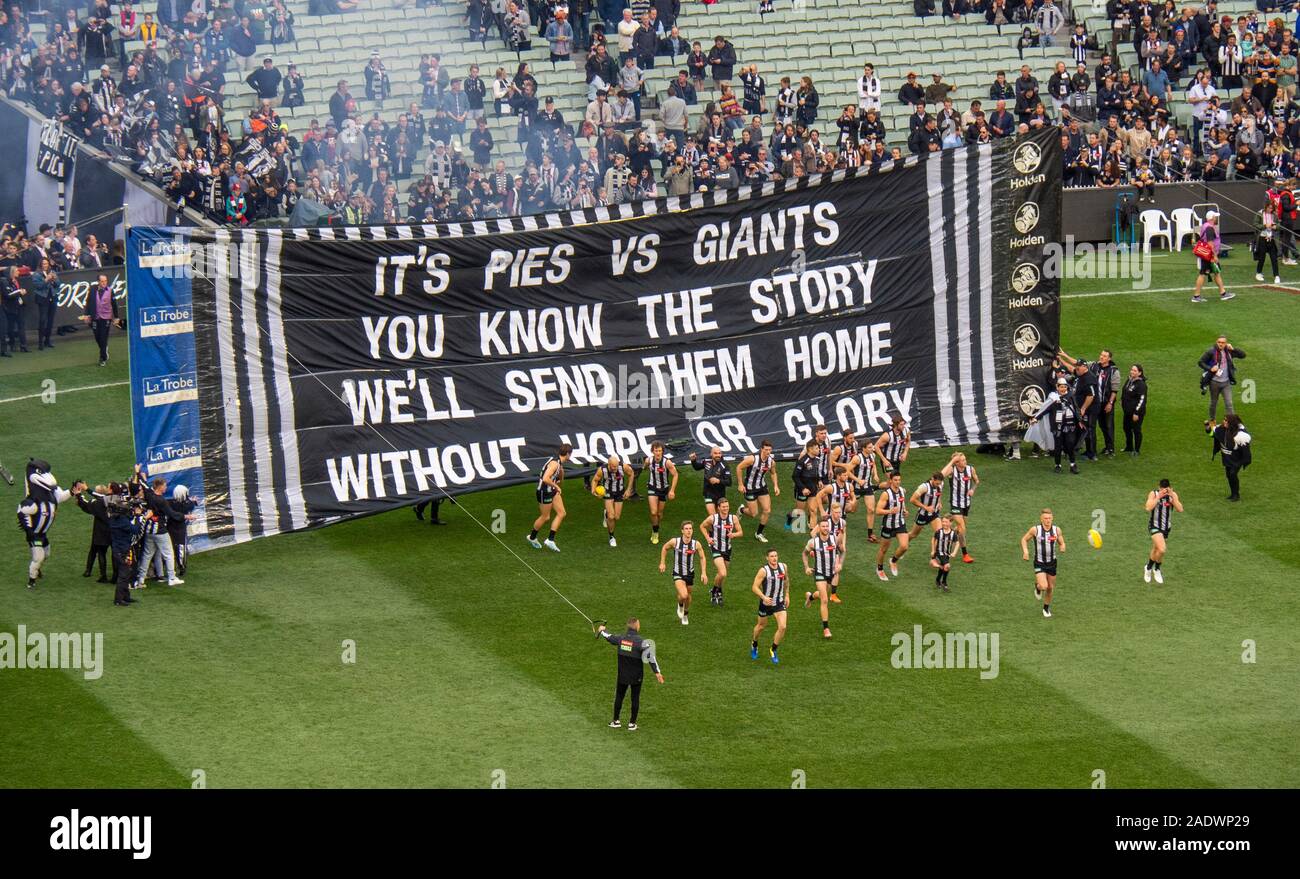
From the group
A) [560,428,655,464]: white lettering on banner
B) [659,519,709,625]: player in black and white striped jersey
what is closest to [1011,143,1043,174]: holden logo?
[560,428,655,464]: white lettering on banner

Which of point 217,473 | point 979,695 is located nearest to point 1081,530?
point 979,695

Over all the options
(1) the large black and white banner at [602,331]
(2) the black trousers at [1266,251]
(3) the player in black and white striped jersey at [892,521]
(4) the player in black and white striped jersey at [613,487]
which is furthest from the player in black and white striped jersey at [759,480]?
(2) the black trousers at [1266,251]

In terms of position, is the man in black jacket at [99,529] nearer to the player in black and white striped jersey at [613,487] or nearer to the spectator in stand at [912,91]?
the player in black and white striped jersey at [613,487]

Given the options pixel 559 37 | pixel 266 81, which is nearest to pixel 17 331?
pixel 266 81

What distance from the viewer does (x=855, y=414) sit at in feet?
106

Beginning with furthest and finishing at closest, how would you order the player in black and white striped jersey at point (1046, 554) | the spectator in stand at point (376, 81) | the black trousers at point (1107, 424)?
the spectator in stand at point (376, 81)
the black trousers at point (1107, 424)
the player in black and white striped jersey at point (1046, 554)

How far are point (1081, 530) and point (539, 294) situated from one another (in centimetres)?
970

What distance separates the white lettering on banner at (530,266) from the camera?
99.7 ft

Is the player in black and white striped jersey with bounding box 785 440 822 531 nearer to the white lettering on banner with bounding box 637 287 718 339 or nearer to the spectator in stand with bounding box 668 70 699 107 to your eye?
the white lettering on banner with bounding box 637 287 718 339

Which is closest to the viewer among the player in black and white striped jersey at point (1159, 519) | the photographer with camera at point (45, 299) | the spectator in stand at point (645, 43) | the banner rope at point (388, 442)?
the banner rope at point (388, 442)

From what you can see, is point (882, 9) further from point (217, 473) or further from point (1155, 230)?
point (217, 473)

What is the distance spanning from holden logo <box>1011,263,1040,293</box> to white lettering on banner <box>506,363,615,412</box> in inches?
292

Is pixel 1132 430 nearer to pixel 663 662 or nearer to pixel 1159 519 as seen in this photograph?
pixel 1159 519

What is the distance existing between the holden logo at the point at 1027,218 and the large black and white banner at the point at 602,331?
39 millimetres
